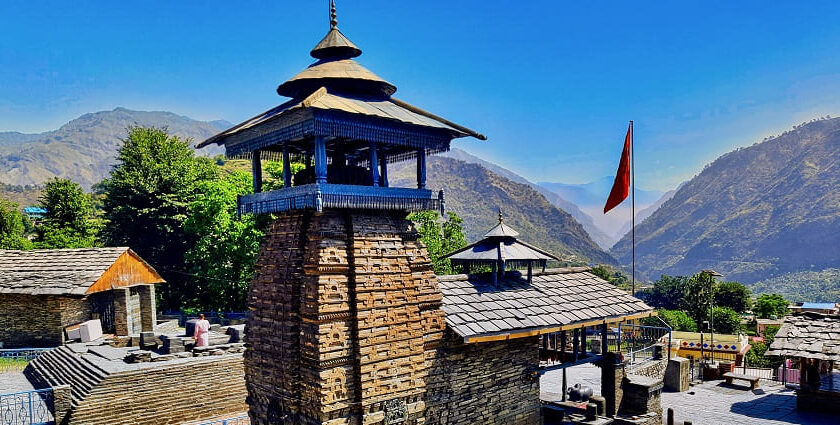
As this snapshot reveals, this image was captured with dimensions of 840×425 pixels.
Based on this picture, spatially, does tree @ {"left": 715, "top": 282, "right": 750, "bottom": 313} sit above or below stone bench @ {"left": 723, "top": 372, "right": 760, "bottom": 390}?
below

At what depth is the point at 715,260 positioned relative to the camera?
583 feet

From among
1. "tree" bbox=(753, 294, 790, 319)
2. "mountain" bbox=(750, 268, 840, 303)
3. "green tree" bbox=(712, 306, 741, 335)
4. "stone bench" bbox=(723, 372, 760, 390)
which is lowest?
"mountain" bbox=(750, 268, 840, 303)

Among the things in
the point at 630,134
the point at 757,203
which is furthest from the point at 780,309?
the point at 757,203

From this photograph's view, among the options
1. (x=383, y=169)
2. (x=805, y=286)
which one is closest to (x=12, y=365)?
(x=383, y=169)

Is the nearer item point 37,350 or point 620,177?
point 620,177

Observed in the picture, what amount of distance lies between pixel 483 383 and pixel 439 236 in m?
24.7

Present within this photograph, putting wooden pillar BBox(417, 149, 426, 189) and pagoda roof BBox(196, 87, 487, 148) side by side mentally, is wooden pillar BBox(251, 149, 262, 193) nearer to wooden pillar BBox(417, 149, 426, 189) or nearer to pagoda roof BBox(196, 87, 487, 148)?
pagoda roof BBox(196, 87, 487, 148)

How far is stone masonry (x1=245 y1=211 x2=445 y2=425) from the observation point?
946 centimetres

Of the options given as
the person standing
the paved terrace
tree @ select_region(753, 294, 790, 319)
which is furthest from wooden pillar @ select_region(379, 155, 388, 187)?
tree @ select_region(753, 294, 790, 319)

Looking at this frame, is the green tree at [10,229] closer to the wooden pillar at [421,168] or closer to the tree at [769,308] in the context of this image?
the wooden pillar at [421,168]

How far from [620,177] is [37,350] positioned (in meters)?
23.0

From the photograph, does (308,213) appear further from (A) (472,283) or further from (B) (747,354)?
(B) (747,354)

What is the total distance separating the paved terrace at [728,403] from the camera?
17.2m

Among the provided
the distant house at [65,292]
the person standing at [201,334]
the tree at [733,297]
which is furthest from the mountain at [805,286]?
the distant house at [65,292]
